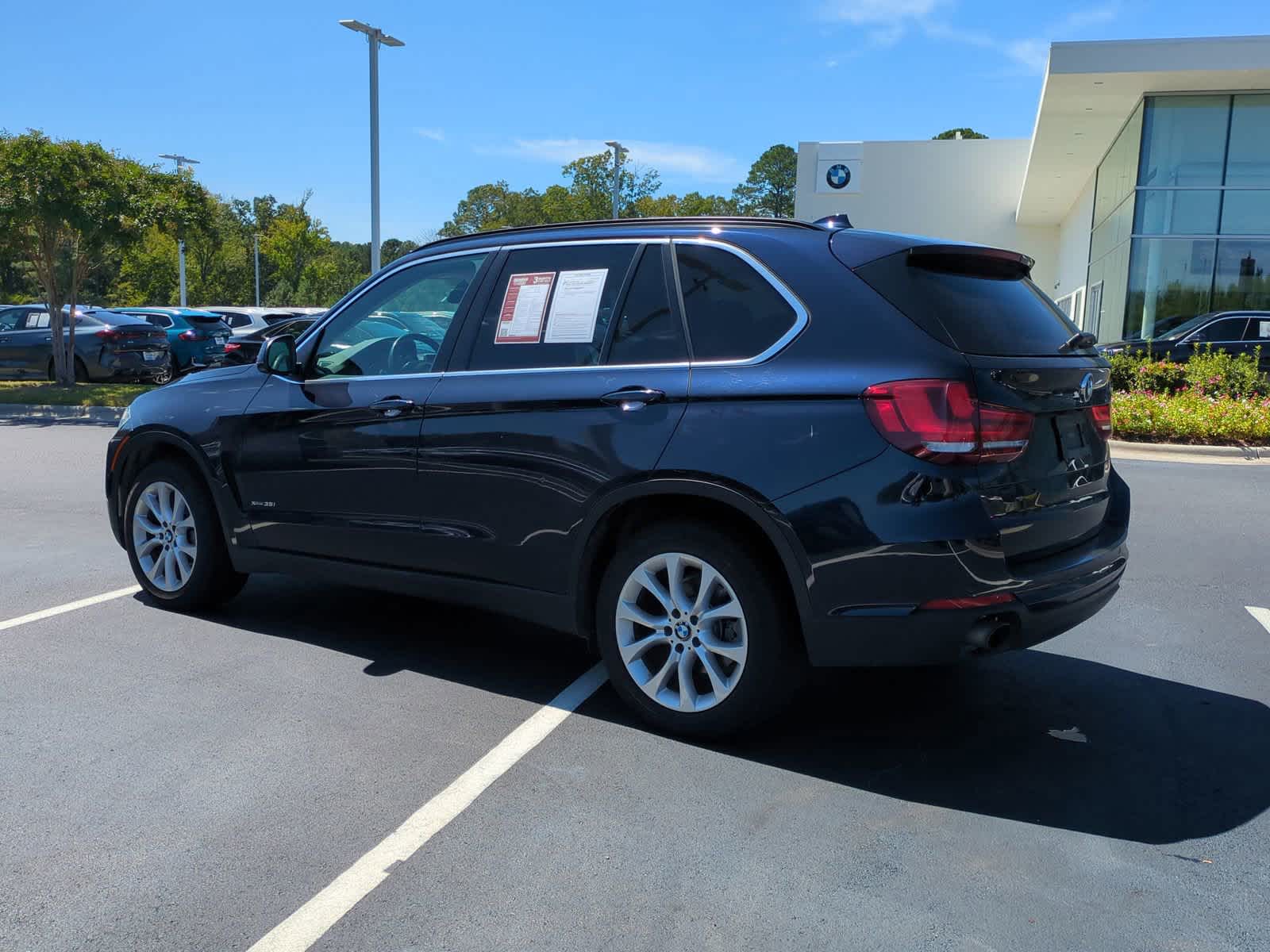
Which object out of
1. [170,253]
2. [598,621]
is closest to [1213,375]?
[598,621]

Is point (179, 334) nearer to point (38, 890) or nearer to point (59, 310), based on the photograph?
point (59, 310)

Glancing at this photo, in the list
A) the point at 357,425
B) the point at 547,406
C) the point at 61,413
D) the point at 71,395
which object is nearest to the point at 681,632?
the point at 547,406

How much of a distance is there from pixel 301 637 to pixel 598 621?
184cm

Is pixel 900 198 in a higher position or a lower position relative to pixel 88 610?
higher

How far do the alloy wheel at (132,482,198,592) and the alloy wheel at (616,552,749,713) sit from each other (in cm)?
258

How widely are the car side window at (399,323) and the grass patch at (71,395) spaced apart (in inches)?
525

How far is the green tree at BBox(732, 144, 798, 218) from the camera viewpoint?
97.4m

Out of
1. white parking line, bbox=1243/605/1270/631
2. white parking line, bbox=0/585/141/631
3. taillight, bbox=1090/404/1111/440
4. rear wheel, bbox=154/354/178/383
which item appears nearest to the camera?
taillight, bbox=1090/404/1111/440

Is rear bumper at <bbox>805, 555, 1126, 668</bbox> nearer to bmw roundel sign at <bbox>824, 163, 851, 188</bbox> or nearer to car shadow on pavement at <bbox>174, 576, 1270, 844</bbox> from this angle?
car shadow on pavement at <bbox>174, 576, 1270, 844</bbox>

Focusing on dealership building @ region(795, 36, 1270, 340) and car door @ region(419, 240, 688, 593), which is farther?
dealership building @ region(795, 36, 1270, 340)

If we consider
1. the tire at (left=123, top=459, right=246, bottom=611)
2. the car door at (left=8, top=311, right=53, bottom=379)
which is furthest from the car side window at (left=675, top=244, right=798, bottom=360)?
the car door at (left=8, top=311, right=53, bottom=379)

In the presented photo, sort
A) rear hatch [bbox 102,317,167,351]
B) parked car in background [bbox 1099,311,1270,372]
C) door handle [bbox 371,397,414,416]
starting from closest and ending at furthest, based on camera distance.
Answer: door handle [bbox 371,397,414,416] < parked car in background [bbox 1099,311,1270,372] < rear hatch [bbox 102,317,167,351]

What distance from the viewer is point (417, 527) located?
4.61m

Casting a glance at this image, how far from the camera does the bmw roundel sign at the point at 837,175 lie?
34.6m
